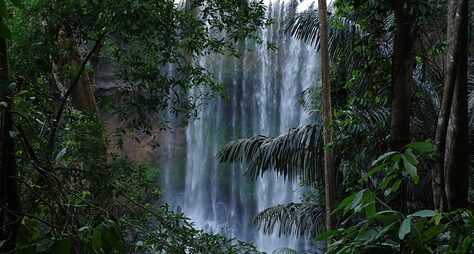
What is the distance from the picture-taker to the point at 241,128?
1523cm

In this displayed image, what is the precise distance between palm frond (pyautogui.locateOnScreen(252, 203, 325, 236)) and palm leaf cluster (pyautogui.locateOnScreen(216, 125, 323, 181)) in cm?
55

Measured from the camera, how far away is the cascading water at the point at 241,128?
13.8 metres

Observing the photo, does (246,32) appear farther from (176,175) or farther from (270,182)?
(176,175)

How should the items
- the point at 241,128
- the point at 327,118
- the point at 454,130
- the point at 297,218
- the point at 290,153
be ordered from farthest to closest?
the point at 241,128 → the point at 297,218 → the point at 290,153 → the point at 327,118 → the point at 454,130

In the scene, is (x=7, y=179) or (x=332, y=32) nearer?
(x=7, y=179)

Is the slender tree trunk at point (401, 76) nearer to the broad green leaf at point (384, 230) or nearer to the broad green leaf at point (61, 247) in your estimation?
the broad green leaf at point (384, 230)

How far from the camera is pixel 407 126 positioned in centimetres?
371

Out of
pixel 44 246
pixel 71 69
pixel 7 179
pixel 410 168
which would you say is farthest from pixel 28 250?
pixel 71 69

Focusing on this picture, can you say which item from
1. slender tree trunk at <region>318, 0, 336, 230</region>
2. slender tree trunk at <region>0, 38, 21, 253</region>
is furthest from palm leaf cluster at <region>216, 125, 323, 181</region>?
slender tree trunk at <region>0, 38, 21, 253</region>

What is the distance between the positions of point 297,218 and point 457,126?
386 centimetres

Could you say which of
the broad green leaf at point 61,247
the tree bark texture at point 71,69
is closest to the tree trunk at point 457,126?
the broad green leaf at point 61,247

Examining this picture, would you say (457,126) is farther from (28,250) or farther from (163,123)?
(163,123)

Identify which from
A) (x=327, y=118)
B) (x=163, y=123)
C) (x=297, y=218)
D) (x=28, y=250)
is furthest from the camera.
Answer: (x=297, y=218)

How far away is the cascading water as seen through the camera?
13.8 metres
